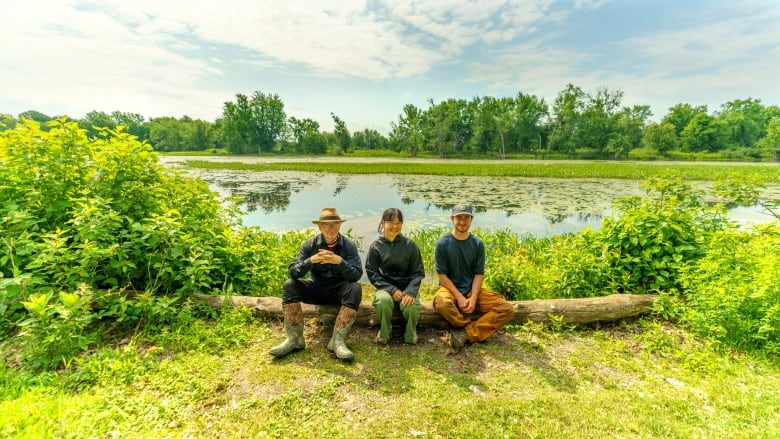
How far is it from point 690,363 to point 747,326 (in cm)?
88

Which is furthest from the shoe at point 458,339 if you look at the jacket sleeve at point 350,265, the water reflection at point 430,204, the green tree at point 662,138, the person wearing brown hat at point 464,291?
the green tree at point 662,138

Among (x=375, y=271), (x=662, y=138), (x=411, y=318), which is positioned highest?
(x=662, y=138)

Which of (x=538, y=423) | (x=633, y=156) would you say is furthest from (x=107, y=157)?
(x=633, y=156)

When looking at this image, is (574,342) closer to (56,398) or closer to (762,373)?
(762,373)

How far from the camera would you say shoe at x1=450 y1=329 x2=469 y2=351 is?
12.1 feet

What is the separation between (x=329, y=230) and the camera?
3.75m

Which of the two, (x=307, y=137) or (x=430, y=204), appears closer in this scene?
(x=430, y=204)

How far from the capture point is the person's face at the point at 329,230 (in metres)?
3.72

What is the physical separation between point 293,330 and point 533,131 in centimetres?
6823

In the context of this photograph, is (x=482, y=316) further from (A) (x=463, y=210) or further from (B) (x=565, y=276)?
(B) (x=565, y=276)

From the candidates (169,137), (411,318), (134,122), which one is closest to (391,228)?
(411,318)

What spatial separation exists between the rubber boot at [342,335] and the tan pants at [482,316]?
3.70 ft

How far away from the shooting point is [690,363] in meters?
3.27

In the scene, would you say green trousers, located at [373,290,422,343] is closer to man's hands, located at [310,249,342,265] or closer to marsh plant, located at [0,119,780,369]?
man's hands, located at [310,249,342,265]
